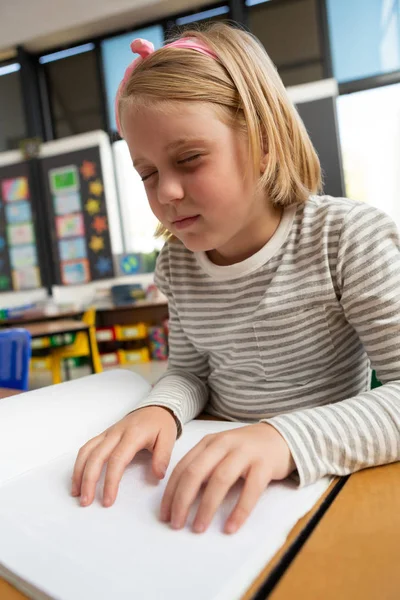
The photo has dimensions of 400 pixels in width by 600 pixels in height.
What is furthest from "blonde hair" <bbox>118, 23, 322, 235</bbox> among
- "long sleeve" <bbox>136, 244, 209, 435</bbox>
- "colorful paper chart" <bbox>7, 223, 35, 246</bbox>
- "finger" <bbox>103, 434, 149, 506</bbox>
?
"colorful paper chart" <bbox>7, 223, 35, 246</bbox>

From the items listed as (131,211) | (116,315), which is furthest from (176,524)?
(131,211)

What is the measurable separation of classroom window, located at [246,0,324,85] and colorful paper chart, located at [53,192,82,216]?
2182mm

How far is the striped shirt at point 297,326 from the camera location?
1.64ft

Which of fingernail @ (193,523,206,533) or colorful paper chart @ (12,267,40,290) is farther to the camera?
colorful paper chart @ (12,267,40,290)

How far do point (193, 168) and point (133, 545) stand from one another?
386mm

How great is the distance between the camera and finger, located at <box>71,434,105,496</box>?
0.39m

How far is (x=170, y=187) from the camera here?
1.70ft

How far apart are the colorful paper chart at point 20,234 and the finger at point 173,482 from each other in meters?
4.66

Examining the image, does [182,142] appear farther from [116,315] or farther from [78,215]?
[78,215]

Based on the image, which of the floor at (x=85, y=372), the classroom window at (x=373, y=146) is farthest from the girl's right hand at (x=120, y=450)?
the classroom window at (x=373, y=146)

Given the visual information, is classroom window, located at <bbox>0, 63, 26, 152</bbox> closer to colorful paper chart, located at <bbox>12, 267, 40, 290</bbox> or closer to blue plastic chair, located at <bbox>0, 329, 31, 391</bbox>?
colorful paper chart, located at <bbox>12, 267, 40, 290</bbox>

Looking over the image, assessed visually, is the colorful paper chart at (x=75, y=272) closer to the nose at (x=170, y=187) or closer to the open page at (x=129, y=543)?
the nose at (x=170, y=187)

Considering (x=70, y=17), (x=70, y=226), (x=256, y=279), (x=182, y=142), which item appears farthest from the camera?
(x=70, y=226)

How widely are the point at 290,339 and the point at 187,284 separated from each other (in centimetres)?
20
